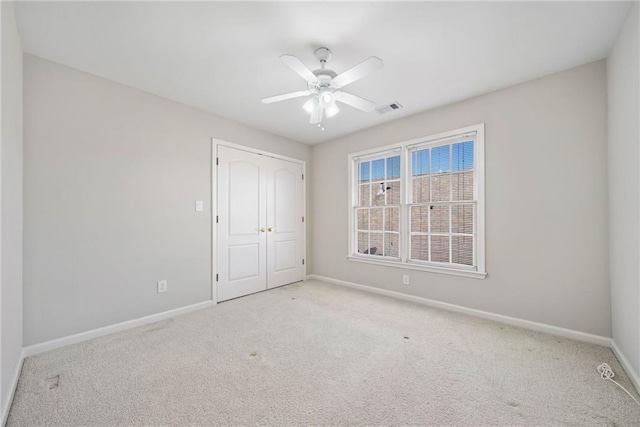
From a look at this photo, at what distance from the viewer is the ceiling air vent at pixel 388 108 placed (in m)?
3.22

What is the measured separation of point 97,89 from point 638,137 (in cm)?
435

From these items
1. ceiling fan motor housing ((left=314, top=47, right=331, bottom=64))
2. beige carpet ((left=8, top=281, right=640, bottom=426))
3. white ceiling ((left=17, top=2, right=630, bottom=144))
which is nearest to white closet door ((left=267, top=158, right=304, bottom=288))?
beige carpet ((left=8, top=281, right=640, bottom=426))

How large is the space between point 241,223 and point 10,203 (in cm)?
226

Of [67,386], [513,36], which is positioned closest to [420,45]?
[513,36]

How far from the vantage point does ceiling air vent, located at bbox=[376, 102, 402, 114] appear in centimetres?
322

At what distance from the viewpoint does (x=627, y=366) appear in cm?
188

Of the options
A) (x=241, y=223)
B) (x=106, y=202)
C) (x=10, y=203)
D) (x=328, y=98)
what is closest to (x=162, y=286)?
(x=106, y=202)

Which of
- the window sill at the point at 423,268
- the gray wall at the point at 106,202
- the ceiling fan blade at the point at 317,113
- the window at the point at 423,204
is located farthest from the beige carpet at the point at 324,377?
the ceiling fan blade at the point at 317,113

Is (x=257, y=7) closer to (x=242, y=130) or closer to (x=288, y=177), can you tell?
(x=242, y=130)

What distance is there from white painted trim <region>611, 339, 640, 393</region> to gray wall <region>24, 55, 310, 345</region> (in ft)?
12.7

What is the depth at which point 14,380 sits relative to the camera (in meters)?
1.75

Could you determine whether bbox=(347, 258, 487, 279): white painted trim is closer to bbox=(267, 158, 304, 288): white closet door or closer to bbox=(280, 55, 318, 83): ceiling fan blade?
bbox=(267, 158, 304, 288): white closet door

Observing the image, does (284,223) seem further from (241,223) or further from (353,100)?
(353,100)

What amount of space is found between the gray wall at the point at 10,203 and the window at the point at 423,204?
3.55m
